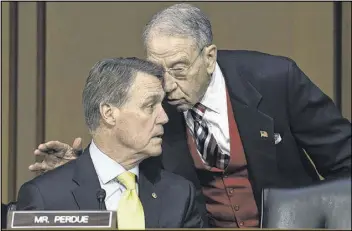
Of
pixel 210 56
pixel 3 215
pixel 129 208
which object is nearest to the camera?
pixel 129 208

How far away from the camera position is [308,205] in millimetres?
2416

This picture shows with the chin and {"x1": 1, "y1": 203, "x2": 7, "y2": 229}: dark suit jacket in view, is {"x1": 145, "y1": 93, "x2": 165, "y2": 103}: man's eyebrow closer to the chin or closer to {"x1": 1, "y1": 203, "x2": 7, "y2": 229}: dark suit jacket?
the chin

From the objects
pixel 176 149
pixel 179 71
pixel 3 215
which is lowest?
pixel 3 215

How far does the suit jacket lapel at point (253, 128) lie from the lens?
2.70 meters

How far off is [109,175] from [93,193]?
0.06 m

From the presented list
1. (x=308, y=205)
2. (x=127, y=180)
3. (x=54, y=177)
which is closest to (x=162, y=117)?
(x=127, y=180)

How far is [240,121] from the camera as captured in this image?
2.71 m

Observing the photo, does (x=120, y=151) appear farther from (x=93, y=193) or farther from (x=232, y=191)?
(x=232, y=191)

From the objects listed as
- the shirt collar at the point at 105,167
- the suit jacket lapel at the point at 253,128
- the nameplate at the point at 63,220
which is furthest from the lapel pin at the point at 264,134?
the nameplate at the point at 63,220

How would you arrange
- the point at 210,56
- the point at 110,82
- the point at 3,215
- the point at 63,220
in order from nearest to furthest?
1. the point at 63,220
2. the point at 110,82
3. the point at 210,56
4. the point at 3,215

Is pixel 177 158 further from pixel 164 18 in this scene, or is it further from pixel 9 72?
pixel 9 72

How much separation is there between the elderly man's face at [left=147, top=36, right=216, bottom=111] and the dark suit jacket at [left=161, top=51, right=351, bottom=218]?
12 centimetres

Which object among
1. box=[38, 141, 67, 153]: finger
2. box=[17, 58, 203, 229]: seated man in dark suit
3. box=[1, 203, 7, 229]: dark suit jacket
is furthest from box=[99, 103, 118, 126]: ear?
box=[1, 203, 7, 229]: dark suit jacket

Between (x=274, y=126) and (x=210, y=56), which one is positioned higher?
(x=210, y=56)
